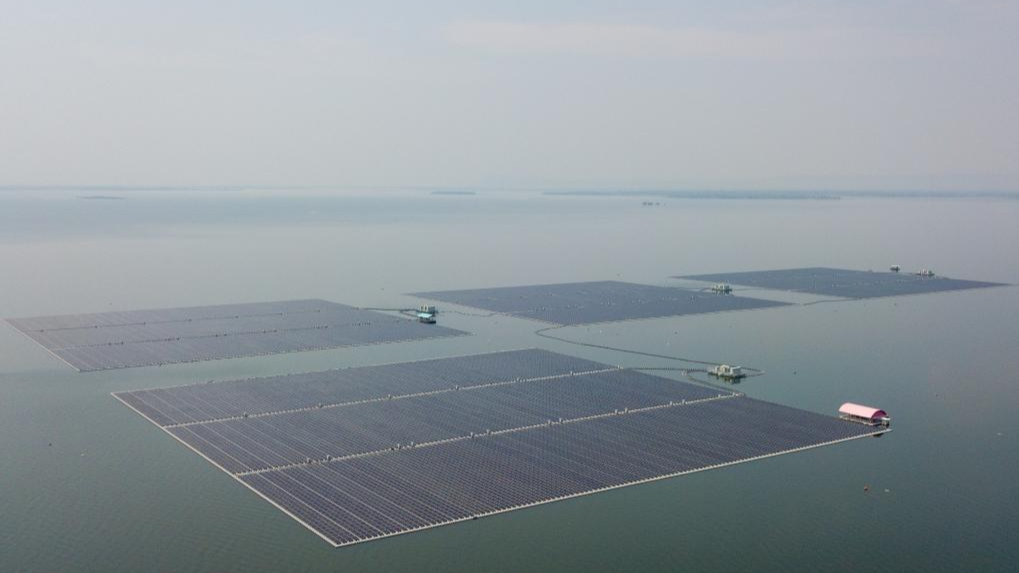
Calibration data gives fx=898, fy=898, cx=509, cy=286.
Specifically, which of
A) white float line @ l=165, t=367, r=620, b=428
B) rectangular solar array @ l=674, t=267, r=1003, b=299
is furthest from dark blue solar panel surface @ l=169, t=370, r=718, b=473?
rectangular solar array @ l=674, t=267, r=1003, b=299

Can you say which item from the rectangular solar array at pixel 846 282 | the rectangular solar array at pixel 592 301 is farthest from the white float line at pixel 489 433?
the rectangular solar array at pixel 846 282

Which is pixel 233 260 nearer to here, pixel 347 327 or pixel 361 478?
pixel 347 327

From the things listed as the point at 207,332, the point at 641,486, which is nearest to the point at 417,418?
the point at 641,486

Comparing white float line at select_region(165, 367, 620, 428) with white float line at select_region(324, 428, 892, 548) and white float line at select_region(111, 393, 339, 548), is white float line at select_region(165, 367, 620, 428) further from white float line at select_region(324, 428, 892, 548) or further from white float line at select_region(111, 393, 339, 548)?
white float line at select_region(324, 428, 892, 548)

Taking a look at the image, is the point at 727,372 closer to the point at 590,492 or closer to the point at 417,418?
the point at 417,418

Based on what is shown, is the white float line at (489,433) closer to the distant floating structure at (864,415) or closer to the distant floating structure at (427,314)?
the distant floating structure at (864,415)

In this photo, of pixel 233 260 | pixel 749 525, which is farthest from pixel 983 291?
pixel 233 260
